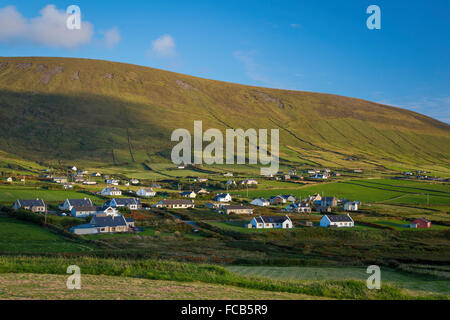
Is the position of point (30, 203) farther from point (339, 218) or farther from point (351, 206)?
point (351, 206)

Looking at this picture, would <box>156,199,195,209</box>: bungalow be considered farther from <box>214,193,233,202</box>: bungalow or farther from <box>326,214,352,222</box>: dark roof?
<box>326,214,352,222</box>: dark roof

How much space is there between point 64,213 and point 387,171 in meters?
139

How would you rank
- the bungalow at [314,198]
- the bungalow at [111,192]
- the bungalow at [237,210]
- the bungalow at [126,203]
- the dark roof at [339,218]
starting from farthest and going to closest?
the bungalow at [314,198] → the bungalow at [111,192] → the bungalow at [237,210] → the bungalow at [126,203] → the dark roof at [339,218]

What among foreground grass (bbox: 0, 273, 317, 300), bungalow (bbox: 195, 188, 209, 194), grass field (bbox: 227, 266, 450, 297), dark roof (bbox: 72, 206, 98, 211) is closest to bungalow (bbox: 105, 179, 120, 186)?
bungalow (bbox: 195, 188, 209, 194)

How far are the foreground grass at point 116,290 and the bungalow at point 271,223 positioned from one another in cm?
4785

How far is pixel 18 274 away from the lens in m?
20.6

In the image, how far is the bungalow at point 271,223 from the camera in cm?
6788

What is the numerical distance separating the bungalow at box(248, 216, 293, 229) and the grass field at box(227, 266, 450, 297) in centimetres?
3303

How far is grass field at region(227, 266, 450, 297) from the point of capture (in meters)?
26.7

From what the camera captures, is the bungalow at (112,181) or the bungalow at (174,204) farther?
the bungalow at (112,181)

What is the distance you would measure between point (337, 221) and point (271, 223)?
37.4 ft

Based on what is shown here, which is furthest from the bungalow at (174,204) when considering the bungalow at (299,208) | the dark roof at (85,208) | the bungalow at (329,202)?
the bungalow at (329,202)

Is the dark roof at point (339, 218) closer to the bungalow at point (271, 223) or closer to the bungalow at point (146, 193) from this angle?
the bungalow at point (271, 223)

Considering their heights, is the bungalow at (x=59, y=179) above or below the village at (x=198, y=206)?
above
